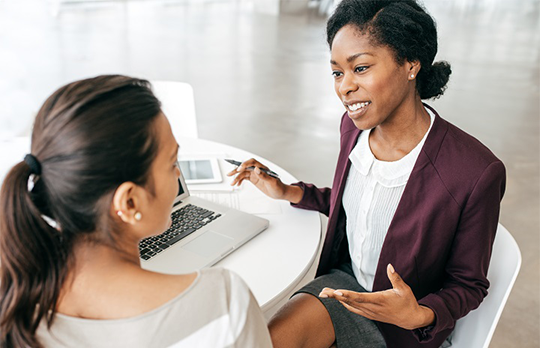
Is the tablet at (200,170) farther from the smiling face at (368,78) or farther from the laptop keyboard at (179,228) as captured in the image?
the smiling face at (368,78)

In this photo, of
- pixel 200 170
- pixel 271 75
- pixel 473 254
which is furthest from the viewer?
pixel 271 75

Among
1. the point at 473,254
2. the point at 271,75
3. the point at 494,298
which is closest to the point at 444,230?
the point at 473,254

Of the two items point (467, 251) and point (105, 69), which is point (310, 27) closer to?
point (105, 69)

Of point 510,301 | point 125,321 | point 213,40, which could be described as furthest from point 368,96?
point 213,40

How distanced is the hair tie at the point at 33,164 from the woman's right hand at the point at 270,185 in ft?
3.05

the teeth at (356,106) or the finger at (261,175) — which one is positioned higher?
the teeth at (356,106)

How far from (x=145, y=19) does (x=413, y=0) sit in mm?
8294

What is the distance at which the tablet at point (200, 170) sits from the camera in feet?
6.00

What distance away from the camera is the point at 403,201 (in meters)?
1.44

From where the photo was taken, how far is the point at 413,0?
143 centimetres

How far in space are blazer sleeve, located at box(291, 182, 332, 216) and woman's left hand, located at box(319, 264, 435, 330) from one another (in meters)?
0.46

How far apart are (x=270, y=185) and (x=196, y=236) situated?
0.33m

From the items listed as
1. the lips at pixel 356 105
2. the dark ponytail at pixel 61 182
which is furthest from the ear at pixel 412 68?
the dark ponytail at pixel 61 182

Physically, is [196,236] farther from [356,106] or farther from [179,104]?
[179,104]
